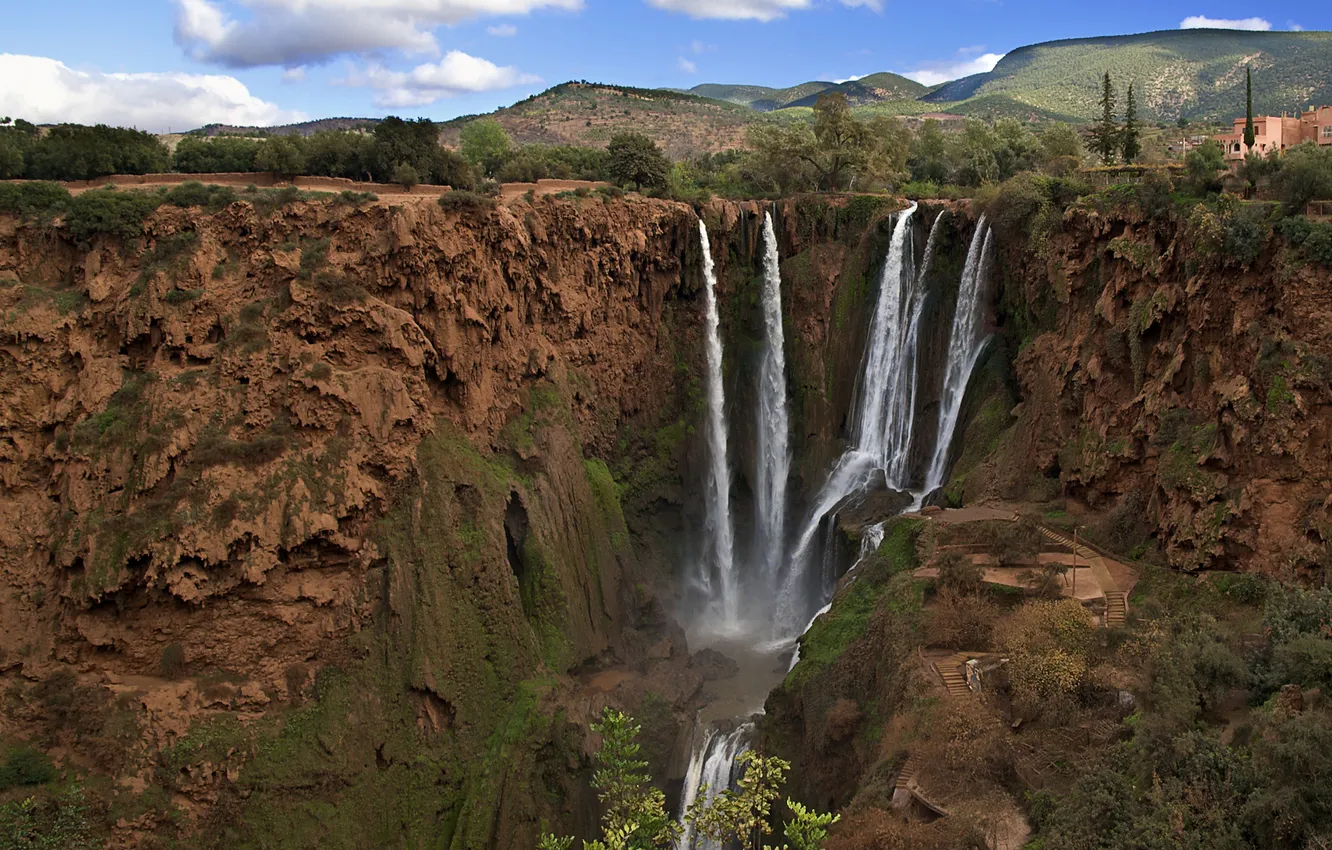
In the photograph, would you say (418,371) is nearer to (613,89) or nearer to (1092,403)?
(1092,403)

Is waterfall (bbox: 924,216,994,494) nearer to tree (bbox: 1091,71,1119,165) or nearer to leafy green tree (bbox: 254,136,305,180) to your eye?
tree (bbox: 1091,71,1119,165)

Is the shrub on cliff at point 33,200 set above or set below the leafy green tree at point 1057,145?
below

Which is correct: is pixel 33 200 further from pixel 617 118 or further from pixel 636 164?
pixel 617 118

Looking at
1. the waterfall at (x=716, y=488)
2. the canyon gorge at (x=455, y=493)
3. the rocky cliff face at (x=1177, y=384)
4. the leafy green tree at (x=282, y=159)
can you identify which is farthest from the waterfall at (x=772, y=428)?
the leafy green tree at (x=282, y=159)

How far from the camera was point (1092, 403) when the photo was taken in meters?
30.6

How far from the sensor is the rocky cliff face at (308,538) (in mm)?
26656

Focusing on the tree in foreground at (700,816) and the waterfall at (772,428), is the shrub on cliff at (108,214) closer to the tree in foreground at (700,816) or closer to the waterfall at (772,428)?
the waterfall at (772,428)

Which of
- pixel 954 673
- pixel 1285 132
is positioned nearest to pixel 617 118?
pixel 1285 132

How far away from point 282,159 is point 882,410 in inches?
973

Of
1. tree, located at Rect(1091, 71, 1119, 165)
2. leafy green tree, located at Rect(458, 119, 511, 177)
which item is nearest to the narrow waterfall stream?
tree, located at Rect(1091, 71, 1119, 165)

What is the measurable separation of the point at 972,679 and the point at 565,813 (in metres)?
12.2

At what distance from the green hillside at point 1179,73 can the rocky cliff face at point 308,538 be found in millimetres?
76142

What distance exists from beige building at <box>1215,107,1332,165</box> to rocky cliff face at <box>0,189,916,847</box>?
2955 centimetres

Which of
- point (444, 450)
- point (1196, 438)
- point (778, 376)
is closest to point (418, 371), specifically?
point (444, 450)
